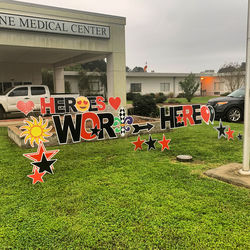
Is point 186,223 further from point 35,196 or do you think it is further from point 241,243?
point 35,196

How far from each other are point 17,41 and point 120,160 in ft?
26.7

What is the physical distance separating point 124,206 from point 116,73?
34.7ft

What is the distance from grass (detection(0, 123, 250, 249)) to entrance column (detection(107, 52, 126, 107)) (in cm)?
794

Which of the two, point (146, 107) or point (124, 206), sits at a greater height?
point (146, 107)

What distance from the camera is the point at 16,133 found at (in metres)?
7.66

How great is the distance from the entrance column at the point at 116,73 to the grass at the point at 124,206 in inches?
313

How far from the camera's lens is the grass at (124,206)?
270 cm

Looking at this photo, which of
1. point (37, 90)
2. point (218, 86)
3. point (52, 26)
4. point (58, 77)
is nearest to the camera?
point (52, 26)

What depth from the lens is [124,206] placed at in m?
3.42

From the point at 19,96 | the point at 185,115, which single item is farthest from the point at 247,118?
the point at 19,96

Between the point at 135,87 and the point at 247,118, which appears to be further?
the point at 135,87

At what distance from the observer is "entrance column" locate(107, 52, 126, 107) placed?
1312 cm

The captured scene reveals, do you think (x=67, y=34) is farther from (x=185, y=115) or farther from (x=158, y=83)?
(x=158, y=83)

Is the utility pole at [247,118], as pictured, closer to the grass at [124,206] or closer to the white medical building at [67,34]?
the grass at [124,206]
